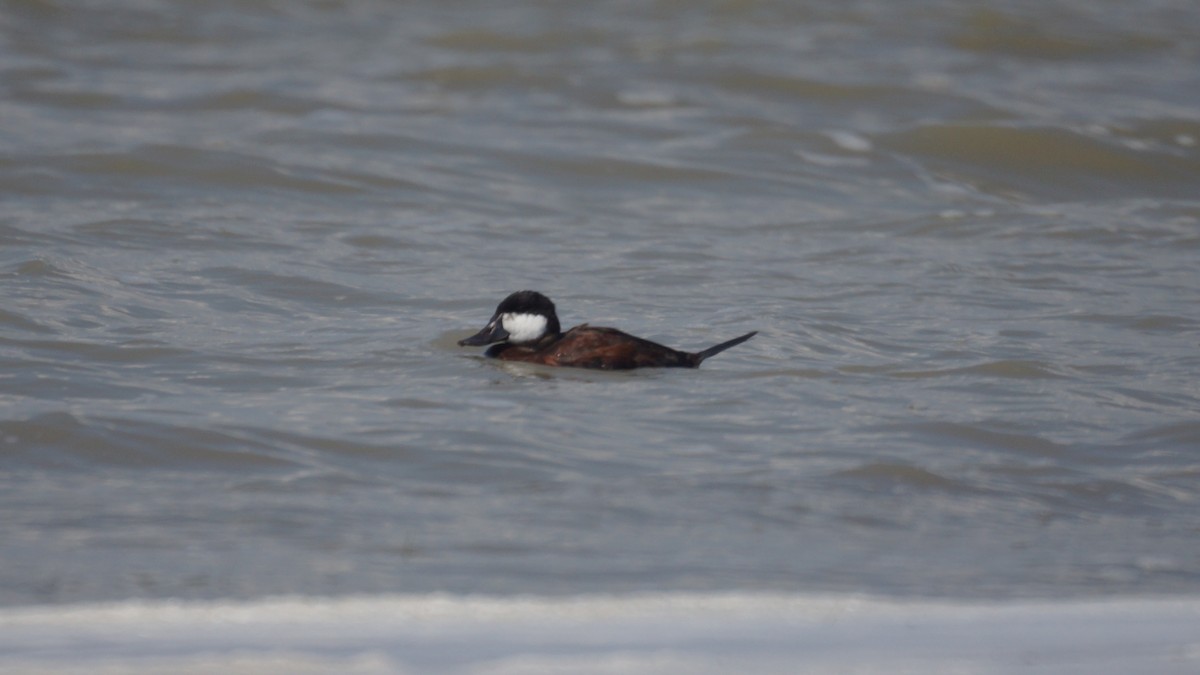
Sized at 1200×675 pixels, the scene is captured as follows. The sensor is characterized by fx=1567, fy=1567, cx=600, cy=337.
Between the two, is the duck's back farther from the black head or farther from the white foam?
the white foam

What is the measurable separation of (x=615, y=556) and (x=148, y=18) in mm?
14925

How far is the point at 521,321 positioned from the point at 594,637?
3.28 m

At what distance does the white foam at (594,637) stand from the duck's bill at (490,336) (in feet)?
10.1

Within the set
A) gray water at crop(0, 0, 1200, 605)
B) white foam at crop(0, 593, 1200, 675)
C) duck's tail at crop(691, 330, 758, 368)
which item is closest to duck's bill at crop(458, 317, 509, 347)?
gray water at crop(0, 0, 1200, 605)

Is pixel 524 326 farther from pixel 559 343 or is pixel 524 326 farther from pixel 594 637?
pixel 594 637

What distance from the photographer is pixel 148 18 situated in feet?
59.3

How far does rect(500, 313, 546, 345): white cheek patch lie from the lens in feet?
24.1

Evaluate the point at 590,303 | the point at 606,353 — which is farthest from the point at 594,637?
the point at 590,303

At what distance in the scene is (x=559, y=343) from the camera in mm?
7285

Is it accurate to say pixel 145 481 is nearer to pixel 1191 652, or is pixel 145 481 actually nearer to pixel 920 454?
pixel 920 454

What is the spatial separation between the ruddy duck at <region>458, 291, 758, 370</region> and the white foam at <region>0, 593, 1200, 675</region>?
8.96 ft

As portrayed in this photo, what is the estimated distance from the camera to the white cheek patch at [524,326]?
24.1 ft

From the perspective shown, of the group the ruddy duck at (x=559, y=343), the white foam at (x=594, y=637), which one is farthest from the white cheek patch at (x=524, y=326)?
the white foam at (x=594, y=637)

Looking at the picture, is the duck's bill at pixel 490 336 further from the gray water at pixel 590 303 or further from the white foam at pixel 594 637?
the white foam at pixel 594 637
